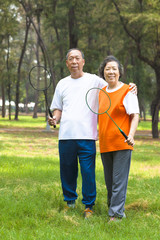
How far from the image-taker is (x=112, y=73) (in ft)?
14.9

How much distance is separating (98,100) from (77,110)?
318mm

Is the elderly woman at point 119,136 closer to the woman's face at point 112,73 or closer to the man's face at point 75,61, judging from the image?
the woman's face at point 112,73

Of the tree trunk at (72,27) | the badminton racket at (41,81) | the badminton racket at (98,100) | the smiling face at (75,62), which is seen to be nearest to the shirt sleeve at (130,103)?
the badminton racket at (98,100)

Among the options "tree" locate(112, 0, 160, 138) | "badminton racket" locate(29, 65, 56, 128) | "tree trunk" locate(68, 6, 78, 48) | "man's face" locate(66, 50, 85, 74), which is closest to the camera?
"man's face" locate(66, 50, 85, 74)

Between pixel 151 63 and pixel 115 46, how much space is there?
13700 mm

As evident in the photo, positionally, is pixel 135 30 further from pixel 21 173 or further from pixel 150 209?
pixel 150 209

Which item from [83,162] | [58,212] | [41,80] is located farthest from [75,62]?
[41,80]

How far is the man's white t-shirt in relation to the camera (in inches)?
185

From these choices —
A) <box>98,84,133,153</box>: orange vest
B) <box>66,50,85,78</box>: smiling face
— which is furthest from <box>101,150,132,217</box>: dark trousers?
<box>66,50,85,78</box>: smiling face

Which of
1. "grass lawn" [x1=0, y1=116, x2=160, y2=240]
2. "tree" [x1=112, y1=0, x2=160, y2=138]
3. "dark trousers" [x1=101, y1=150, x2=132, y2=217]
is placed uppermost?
"tree" [x1=112, y1=0, x2=160, y2=138]

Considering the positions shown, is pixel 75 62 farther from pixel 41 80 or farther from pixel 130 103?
pixel 41 80

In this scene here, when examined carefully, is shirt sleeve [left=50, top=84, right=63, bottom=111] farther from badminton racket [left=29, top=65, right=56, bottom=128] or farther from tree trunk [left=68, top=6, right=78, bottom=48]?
tree trunk [left=68, top=6, right=78, bottom=48]

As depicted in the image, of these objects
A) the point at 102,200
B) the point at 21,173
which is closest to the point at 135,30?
the point at 21,173

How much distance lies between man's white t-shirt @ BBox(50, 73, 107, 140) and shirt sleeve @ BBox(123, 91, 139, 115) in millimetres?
535
